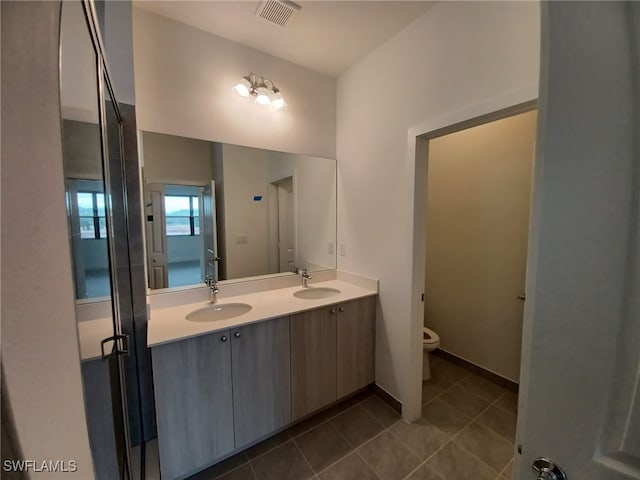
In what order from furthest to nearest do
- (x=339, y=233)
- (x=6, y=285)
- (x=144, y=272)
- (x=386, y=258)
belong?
(x=339, y=233) < (x=386, y=258) < (x=144, y=272) < (x=6, y=285)

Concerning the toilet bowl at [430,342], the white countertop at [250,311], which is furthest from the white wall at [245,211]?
the toilet bowl at [430,342]

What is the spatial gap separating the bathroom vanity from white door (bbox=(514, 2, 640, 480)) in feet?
4.41

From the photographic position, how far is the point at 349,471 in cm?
148

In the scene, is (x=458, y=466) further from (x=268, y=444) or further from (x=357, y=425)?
(x=268, y=444)

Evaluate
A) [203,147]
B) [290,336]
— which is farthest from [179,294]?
[203,147]

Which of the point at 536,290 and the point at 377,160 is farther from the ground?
the point at 377,160

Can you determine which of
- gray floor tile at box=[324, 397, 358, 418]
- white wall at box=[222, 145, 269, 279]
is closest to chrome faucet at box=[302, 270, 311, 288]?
white wall at box=[222, 145, 269, 279]

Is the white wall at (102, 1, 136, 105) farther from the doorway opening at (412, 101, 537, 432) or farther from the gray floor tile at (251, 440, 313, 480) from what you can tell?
the gray floor tile at (251, 440, 313, 480)

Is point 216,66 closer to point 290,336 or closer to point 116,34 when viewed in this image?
point 116,34

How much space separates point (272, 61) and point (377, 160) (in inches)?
45.7

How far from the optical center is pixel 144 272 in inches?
62.1

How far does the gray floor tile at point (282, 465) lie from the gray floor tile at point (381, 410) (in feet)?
2.08

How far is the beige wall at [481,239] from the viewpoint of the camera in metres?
2.05

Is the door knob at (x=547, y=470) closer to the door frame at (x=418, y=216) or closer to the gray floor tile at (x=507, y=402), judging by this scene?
the door frame at (x=418, y=216)
